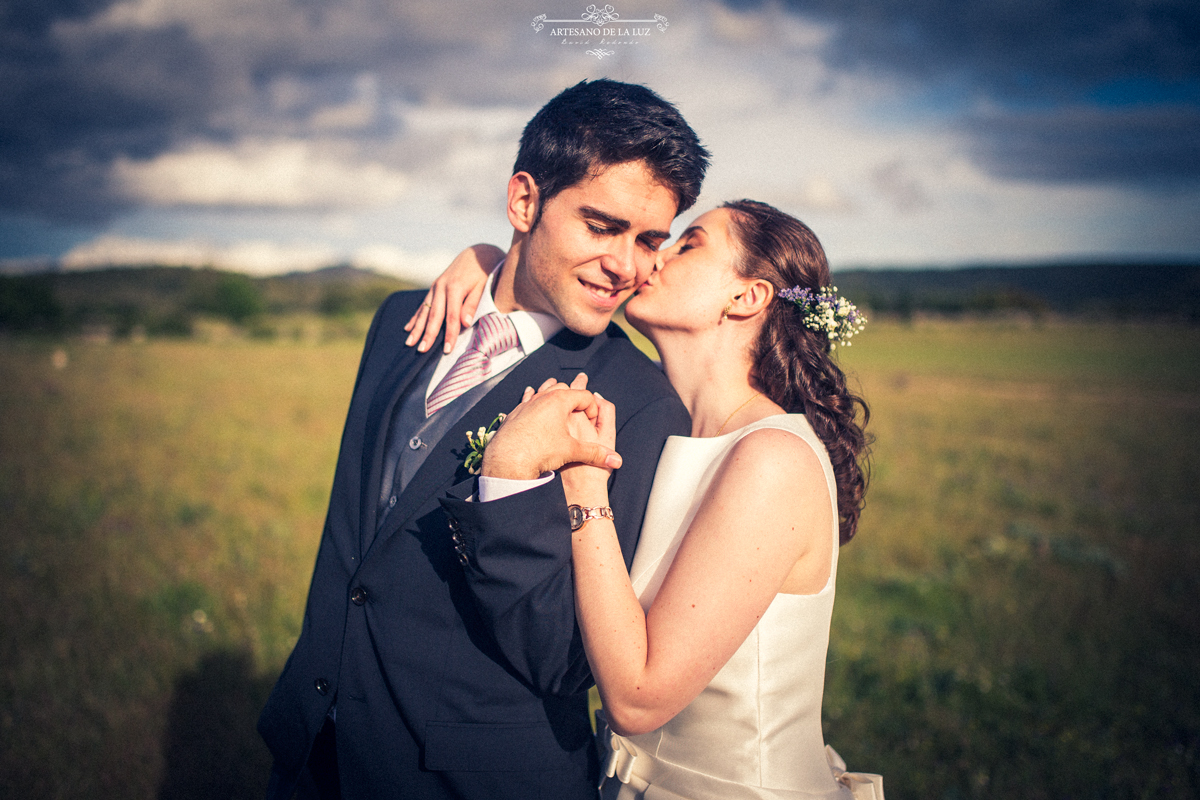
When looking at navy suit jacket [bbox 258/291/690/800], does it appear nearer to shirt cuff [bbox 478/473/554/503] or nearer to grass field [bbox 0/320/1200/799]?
shirt cuff [bbox 478/473/554/503]

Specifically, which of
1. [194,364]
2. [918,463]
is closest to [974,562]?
[918,463]

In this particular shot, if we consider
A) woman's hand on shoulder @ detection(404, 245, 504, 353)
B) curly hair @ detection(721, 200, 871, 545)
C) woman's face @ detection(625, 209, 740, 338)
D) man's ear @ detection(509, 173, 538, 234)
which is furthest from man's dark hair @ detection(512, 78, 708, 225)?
woman's hand on shoulder @ detection(404, 245, 504, 353)

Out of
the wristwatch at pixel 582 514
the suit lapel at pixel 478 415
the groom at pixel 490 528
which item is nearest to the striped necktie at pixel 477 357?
the groom at pixel 490 528

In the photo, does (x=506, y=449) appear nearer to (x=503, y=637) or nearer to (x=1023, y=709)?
(x=503, y=637)

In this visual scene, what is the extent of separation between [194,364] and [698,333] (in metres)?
36.0

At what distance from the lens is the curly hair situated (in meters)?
2.82

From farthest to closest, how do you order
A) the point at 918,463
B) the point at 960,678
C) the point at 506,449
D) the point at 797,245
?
the point at 918,463, the point at 960,678, the point at 797,245, the point at 506,449

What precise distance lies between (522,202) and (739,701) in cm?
222

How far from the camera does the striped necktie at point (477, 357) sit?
260cm

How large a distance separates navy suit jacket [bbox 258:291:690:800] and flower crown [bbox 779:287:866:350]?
2.67 ft

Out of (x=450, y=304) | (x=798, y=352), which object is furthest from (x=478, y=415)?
(x=798, y=352)

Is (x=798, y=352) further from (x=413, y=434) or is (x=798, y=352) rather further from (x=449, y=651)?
(x=449, y=651)

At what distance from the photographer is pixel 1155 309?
3007 inches

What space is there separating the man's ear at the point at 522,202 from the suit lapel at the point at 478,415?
22.8 inches
